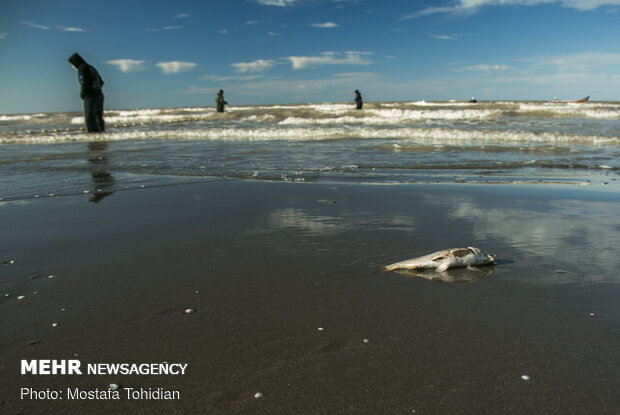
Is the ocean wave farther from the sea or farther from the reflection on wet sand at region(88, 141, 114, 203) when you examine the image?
the reflection on wet sand at region(88, 141, 114, 203)

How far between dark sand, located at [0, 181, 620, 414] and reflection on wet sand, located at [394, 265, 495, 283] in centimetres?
4

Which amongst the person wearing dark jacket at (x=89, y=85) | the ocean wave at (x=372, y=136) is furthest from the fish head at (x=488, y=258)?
the person wearing dark jacket at (x=89, y=85)

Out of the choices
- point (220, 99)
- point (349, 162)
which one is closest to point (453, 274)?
point (349, 162)

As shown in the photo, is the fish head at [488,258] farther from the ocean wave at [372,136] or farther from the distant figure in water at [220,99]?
the distant figure in water at [220,99]

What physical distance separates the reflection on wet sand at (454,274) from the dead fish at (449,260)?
0.03 meters

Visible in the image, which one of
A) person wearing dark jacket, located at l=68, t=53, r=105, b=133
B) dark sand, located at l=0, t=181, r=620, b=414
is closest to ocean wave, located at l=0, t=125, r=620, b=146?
person wearing dark jacket, located at l=68, t=53, r=105, b=133

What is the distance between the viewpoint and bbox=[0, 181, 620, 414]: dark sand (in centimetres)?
170

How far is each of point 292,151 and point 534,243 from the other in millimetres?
7913

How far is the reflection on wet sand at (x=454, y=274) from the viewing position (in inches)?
111

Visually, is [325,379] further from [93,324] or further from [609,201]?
[609,201]

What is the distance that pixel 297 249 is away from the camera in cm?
346

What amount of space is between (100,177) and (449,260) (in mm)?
6341

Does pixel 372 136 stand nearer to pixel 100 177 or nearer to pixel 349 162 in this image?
pixel 349 162

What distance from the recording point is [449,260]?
2.96 meters
